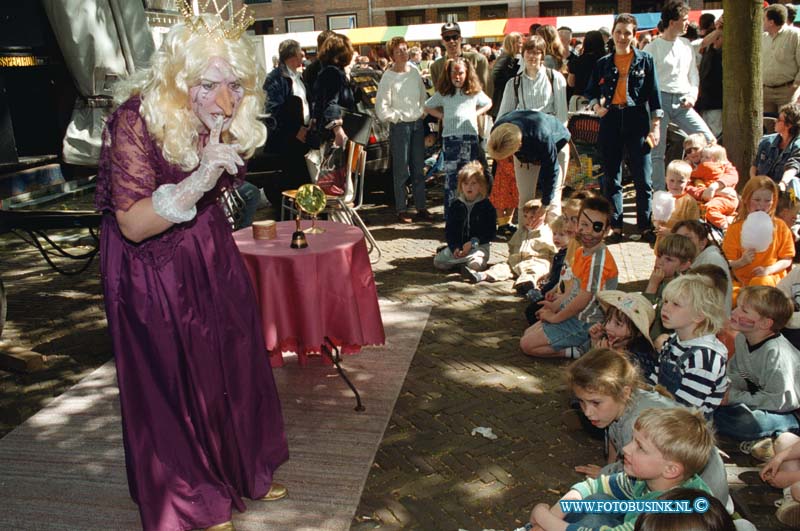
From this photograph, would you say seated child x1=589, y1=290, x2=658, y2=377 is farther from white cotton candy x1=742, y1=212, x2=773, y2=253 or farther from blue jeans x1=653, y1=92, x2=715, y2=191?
blue jeans x1=653, y1=92, x2=715, y2=191

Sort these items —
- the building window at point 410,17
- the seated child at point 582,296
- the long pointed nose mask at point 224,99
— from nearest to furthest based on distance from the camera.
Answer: the long pointed nose mask at point 224,99
the seated child at point 582,296
the building window at point 410,17

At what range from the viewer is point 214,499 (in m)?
3.26

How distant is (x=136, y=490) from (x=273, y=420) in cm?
68

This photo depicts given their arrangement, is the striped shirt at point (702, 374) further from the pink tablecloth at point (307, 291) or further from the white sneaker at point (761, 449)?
the pink tablecloth at point (307, 291)

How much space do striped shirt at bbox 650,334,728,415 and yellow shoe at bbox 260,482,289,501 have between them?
197cm

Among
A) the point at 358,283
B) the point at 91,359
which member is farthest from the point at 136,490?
the point at 91,359

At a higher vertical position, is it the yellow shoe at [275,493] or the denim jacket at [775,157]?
the denim jacket at [775,157]

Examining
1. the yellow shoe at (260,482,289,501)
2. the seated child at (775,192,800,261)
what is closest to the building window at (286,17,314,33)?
the seated child at (775,192,800,261)

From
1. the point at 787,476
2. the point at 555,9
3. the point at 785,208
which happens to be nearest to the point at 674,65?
the point at 785,208

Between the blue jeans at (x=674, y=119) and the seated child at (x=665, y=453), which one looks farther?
the blue jeans at (x=674, y=119)

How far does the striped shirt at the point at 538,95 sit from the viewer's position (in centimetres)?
766

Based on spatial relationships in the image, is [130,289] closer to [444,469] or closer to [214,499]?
[214,499]

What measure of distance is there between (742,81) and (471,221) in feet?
8.99

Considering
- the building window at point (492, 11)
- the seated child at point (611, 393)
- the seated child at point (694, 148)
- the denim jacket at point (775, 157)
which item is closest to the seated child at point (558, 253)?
the seated child at point (694, 148)
